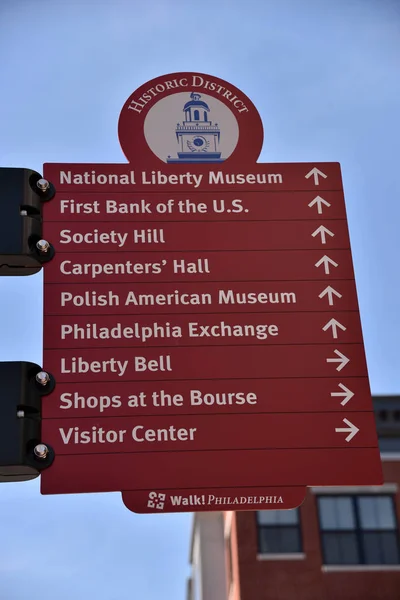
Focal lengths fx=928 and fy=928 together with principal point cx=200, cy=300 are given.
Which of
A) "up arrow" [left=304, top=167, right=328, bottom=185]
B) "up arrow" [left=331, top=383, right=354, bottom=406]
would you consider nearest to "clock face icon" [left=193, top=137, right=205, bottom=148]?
"up arrow" [left=304, top=167, right=328, bottom=185]

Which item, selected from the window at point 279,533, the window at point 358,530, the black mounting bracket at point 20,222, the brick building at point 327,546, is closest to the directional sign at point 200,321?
the black mounting bracket at point 20,222

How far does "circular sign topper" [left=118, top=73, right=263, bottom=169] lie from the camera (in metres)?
5.62

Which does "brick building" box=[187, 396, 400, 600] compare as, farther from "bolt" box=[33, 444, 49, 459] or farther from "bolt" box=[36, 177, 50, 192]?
"bolt" box=[33, 444, 49, 459]

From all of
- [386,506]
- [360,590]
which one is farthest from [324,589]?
[386,506]

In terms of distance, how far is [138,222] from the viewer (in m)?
5.34

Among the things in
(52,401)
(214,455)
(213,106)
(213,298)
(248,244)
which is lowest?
(214,455)

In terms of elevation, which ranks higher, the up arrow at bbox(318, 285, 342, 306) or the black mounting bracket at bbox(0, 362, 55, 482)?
the up arrow at bbox(318, 285, 342, 306)

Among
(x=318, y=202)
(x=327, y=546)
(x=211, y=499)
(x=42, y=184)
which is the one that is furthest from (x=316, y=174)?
(x=327, y=546)

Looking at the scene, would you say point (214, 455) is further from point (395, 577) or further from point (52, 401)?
point (395, 577)

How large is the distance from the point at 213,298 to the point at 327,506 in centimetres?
1868

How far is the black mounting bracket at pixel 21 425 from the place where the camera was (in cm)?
445

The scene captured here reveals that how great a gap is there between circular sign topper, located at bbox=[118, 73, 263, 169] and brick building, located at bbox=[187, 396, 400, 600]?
17.3 m

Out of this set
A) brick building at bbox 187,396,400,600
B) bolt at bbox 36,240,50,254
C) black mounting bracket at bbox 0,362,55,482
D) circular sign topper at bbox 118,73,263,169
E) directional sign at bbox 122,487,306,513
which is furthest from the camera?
brick building at bbox 187,396,400,600

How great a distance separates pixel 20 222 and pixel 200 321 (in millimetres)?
1113
